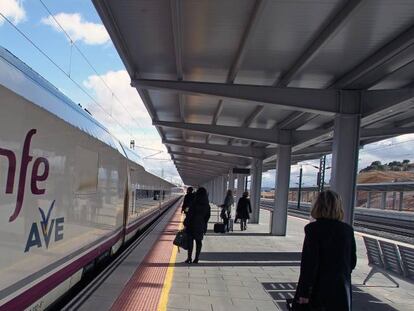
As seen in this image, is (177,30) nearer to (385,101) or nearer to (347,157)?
(385,101)

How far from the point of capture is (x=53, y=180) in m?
5.06

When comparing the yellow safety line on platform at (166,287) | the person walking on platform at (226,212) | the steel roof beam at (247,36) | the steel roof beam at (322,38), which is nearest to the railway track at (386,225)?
the person walking on platform at (226,212)

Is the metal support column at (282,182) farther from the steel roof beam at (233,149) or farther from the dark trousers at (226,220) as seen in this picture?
the steel roof beam at (233,149)

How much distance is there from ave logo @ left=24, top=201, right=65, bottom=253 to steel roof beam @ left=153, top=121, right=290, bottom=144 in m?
14.5

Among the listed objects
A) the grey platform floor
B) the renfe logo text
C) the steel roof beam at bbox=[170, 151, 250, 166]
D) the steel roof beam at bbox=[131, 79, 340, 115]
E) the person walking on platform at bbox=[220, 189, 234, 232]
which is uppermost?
the steel roof beam at bbox=[131, 79, 340, 115]

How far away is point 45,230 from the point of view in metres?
4.84

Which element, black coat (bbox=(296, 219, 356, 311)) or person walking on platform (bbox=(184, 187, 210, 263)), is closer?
black coat (bbox=(296, 219, 356, 311))

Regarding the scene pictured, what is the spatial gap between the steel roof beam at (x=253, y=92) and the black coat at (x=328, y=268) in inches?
331

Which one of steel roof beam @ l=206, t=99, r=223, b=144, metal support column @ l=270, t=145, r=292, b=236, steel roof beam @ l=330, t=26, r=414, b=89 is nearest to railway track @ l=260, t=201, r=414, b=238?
metal support column @ l=270, t=145, r=292, b=236

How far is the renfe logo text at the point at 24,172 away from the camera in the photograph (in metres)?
3.74

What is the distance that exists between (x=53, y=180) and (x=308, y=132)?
14.0m

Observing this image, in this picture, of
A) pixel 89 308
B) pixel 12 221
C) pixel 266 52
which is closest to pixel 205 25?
pixel 266 52

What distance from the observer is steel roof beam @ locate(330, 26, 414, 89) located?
8.73 meters

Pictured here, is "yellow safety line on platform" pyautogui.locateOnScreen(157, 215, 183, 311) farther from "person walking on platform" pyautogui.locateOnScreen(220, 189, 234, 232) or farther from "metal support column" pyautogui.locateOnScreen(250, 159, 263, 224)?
"metal support column" pyautogui.locateOnScreen(250, 159, 263, 224)
